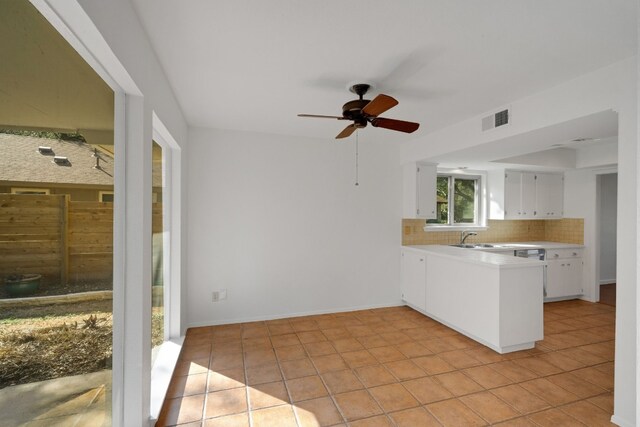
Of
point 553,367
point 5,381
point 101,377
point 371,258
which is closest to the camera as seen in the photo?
point 5,381

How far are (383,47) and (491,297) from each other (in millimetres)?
2584

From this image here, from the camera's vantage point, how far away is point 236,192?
384cm

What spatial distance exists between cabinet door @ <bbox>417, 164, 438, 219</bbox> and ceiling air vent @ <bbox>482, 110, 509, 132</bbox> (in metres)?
1.33

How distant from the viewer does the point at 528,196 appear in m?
5.09

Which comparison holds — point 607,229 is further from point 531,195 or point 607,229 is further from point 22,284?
point 22,284

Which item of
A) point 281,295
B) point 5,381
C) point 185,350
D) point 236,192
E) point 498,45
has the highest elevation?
point 498,45

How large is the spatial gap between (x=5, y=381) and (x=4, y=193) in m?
0.54

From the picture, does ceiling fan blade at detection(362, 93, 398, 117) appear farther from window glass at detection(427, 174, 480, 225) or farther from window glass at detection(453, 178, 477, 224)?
window glass at detection(453, 178, 477, 224)

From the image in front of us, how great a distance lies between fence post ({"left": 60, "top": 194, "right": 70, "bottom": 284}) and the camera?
121cm

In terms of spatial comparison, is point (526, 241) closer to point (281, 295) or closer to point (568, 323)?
point (568, 323)

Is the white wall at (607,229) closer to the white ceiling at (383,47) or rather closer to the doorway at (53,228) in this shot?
the white ceiling at (383,47)

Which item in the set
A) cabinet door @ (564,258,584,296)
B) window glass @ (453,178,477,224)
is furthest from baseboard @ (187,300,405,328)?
cabinet door @ (564,258,584,296)

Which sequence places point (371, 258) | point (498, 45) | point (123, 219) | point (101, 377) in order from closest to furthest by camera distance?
point (101, 377) < point (123, 219) < point (498, 45) < point (371, 258)

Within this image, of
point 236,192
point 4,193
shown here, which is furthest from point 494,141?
point 4,193
